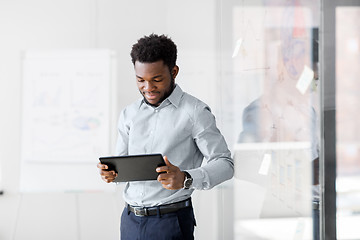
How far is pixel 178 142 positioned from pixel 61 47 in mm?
2066

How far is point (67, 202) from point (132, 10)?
1576 millimetres

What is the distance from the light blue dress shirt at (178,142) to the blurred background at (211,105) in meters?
0.18

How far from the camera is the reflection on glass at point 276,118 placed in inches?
50.0

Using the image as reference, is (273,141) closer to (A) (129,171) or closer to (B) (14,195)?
(A) (129,171)

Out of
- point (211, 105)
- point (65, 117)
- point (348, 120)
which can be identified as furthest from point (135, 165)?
point (65, 117)

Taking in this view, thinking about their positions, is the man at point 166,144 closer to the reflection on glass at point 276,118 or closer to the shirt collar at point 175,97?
the shirt collar at point 175,97

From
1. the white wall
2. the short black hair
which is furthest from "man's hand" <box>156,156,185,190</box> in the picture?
the white wall

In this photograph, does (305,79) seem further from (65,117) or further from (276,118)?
(65,117)

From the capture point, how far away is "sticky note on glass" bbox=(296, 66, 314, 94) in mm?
1226

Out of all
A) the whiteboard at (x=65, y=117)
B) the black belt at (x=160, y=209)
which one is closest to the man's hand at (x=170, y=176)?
the black belt at (x=160, y=209)

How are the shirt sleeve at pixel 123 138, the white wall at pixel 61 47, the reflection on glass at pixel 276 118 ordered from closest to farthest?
the reflection on glass at pixel 276 118 < the shirt sleeve at pixel 123 138 < the white wall at pixel 61 47

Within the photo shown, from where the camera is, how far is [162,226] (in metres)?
1.64

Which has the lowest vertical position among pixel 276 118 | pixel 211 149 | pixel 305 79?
pixel 211 149

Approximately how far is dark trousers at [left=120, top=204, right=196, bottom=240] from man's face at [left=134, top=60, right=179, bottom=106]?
1.45 ft
